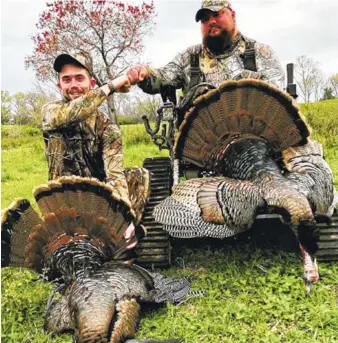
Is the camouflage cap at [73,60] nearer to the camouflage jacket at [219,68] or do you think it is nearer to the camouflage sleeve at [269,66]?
the camouflage jacket at [219,68]

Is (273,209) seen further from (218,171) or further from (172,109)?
(172,109)

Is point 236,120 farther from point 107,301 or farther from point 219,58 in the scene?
point 107,301

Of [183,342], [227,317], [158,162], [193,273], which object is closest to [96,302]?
[183,342]

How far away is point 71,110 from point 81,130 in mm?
287

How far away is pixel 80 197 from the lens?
2.90 meters

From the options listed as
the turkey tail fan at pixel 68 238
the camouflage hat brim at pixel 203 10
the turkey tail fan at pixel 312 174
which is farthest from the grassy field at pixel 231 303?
the camouflage hat brim at pixel 203 10

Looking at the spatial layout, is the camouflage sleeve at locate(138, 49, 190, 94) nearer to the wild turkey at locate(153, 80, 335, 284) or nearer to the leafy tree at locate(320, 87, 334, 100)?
the wild turkey at locate(153, 80, 335, 284)

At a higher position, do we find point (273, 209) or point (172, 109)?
point (172, 109)

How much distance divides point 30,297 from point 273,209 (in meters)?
1.65

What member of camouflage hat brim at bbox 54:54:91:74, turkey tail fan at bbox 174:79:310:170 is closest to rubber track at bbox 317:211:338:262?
turkey tail fan at bbox 174:79:310:170

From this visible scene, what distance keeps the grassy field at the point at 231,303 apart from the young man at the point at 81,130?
2.40 feet

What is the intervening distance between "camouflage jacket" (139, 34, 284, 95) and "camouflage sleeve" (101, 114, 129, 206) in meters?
0.75

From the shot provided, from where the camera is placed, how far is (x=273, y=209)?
3111 mm

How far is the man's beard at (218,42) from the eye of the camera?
4.16m
